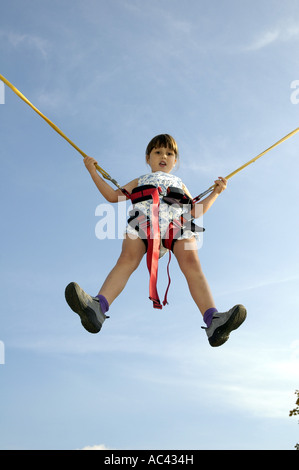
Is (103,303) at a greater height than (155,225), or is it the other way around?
(155,225)

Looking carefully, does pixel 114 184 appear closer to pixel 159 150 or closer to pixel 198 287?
pixel 159 150

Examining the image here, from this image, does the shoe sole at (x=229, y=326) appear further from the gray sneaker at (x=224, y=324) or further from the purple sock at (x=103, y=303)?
the purple sock at (x=103, y=303)

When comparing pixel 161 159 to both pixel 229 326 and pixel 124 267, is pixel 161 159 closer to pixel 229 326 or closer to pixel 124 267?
pixel 124 267

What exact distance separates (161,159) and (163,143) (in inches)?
8.2

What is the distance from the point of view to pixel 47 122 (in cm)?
613

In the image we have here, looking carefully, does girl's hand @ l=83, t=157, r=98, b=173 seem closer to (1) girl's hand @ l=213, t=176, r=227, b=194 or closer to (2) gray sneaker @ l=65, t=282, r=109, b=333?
(1) girl's hand @ l=213, t=176, r=227, b=194

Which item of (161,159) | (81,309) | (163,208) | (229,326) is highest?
(161,159)

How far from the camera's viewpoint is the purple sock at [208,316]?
5.55 metres

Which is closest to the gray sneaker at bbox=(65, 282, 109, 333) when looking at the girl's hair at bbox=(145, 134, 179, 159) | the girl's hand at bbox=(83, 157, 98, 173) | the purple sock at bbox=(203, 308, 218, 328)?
the purple sock at bbox=(203, 308, 218, 328)

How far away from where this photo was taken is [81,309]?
207 inches

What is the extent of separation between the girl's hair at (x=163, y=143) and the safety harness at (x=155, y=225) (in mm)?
694

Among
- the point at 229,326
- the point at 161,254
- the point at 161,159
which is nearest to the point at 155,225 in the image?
the point at 161,254

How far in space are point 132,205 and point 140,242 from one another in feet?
1.67
